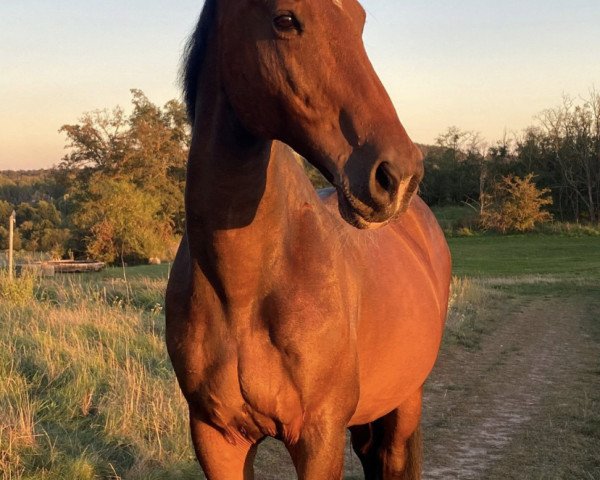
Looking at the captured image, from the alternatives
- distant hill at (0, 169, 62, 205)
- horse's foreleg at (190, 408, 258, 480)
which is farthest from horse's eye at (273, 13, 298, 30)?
distant hill at (0, 169, 62, 205)

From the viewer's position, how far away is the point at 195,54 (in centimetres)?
210

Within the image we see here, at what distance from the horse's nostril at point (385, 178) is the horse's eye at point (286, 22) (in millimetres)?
446

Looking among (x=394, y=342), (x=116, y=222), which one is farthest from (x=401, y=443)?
Result: (x=116, y=222)

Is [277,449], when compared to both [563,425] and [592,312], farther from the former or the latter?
[592,312]

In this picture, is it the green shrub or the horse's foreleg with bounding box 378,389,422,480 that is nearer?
the horse's foreleg with bounding box 378,389,422,480

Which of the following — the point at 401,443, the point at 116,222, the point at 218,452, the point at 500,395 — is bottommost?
the point at 500,395

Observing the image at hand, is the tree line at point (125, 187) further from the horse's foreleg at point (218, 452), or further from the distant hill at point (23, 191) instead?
the horse's foreleg at point (218, 452)

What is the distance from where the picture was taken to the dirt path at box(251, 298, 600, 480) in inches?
179

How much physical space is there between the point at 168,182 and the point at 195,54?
3301 cm

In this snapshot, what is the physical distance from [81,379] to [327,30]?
4405mm

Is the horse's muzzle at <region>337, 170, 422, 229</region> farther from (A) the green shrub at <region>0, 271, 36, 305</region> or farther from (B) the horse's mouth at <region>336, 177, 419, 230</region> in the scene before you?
(A) the green shrub at <region>0, 271, 36, 305</region>

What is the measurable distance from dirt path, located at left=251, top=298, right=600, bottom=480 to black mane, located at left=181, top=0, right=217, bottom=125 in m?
3.02

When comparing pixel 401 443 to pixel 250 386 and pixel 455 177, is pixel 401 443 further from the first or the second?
pixel 455 177

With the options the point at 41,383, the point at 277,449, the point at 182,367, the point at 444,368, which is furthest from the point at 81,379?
the point at 444,368
